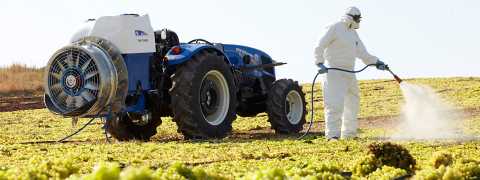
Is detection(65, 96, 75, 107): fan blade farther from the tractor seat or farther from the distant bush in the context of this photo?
the distant bush

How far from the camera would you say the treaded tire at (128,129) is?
39.1 feet

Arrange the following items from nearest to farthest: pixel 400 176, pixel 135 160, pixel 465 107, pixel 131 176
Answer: pixel 131 176, pixel 400 176, pixel 135 160, pixel 465 107

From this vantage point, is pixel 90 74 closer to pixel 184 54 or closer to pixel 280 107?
pixel 184 54

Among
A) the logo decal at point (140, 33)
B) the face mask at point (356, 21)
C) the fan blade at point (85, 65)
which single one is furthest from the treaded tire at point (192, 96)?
the face mask at point (356, 21)

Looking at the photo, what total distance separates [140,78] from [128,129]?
1653mm

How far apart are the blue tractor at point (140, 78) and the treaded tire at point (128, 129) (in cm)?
39

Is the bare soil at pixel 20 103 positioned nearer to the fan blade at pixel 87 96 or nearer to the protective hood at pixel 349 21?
the fan blade at pixel 87 96

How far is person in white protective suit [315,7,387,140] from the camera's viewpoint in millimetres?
10688

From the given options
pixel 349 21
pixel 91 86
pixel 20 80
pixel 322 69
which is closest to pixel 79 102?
pixel 91 86

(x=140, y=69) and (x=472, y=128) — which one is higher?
(x=140, y=69)

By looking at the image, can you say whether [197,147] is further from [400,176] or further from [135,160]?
[400,176]

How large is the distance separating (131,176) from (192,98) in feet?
23.6

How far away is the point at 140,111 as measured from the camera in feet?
34.9

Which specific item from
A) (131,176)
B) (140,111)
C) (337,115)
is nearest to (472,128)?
(337,115)
